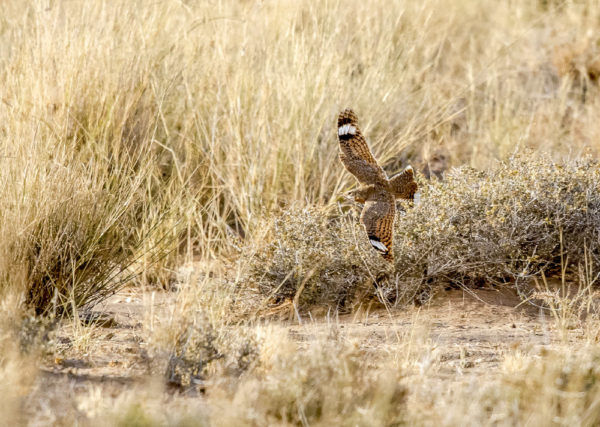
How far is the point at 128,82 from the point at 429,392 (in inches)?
111

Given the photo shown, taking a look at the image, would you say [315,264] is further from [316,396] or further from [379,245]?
[316,396]

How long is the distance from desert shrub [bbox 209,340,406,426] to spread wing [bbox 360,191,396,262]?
78 centimetres

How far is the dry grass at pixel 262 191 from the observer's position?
2.74 meters

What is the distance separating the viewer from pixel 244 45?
5.36 m

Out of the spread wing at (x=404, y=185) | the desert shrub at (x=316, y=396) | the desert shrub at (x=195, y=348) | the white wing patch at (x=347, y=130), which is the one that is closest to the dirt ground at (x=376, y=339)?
the desert shrub at (x=195, y=348)

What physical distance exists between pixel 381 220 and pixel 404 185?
20cm

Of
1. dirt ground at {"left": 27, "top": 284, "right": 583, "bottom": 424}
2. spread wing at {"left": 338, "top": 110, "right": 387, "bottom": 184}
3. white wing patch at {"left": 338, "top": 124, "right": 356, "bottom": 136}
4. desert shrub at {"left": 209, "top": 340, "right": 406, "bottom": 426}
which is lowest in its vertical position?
dirt ground at {"left": 27, "top": 284, "right": 583, "bottom": 424}

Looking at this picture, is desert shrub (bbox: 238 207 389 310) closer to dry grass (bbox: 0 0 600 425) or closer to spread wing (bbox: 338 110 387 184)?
dry grass (bbox: 0 0 600 425)

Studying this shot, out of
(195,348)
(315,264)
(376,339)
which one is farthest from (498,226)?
(195,348)

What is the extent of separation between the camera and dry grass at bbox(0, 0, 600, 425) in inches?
108

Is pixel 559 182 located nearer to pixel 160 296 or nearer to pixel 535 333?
pixel 535 333

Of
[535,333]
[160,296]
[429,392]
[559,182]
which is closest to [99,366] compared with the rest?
[429,392]

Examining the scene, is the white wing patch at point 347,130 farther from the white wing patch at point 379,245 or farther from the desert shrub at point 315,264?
the desert shrub at point 315,264

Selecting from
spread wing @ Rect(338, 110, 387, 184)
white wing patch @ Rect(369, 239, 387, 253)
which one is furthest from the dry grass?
spread wing @ Rect(338, 110, 387, 184)
